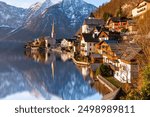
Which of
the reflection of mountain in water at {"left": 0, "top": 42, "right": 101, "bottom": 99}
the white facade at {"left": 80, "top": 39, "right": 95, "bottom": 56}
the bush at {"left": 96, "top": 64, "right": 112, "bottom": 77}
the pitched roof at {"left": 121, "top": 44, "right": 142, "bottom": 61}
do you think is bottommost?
the reflection of mountain in water at {"left": 0, "top": 42, "right": 101, "bottom": 99}

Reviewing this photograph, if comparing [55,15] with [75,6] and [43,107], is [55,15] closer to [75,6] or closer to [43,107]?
[75,6]

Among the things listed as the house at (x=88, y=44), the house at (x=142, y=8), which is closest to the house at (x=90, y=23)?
the house at (x=142, y=8)

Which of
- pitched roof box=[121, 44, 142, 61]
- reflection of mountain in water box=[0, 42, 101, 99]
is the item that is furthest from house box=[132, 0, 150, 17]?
pitched roof box=[121, 44, 142, 61]

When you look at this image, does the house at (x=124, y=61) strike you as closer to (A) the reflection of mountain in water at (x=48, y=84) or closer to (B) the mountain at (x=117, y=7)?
(A) the reflection of mountain in water at (x=48, y=84)

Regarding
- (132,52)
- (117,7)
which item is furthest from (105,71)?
(117,7)

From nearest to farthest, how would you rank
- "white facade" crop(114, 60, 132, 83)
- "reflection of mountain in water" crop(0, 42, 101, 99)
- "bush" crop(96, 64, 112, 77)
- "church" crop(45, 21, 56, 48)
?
"reflection of mountain in water" crop(0, 42, 101, 99) → "white facade" crop(114, 60, 132, 83) → "bush" crop(96, 64, 112, 77) → "church" crop(45, 21, 56, 48)

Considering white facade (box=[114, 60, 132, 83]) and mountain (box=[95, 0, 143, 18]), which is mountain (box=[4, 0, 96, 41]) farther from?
white facade (box=[114, 60, 132, 83])

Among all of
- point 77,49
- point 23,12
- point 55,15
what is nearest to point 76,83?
point 23,12
